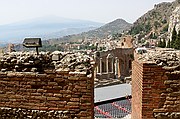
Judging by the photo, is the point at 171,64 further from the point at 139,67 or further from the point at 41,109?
the point at 41,109

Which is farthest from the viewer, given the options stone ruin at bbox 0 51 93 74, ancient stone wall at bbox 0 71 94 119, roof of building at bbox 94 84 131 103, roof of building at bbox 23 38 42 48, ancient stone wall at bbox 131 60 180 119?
roof of building at bbox 94 84 131 103

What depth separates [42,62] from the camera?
625cm

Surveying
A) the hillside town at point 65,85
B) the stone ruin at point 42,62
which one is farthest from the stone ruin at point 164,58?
the stone ruin at point 42,62

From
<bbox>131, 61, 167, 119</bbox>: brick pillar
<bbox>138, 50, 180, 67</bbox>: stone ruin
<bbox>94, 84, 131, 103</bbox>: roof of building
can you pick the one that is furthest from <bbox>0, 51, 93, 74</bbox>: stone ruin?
<bbox>94, 84, 131, 103</bbox>: roof of building

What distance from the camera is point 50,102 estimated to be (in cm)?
571

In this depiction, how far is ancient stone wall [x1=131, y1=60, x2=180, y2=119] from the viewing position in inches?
242

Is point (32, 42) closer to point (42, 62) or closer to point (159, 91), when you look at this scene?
point (42, 62)

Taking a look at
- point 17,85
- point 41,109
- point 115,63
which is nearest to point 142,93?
point 41,109

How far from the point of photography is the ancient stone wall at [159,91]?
6156 mm

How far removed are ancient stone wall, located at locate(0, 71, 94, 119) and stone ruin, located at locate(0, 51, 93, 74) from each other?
244mm

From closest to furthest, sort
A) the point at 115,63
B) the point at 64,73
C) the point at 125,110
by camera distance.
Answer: the point at 64,73, the point at 125,110, the point at 115,63

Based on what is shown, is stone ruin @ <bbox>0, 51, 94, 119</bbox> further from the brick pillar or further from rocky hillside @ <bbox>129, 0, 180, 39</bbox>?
rocky hillside @ <bbox>129, 0, 180, 39</bbox>

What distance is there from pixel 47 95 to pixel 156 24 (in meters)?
161

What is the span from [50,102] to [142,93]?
188 cm
